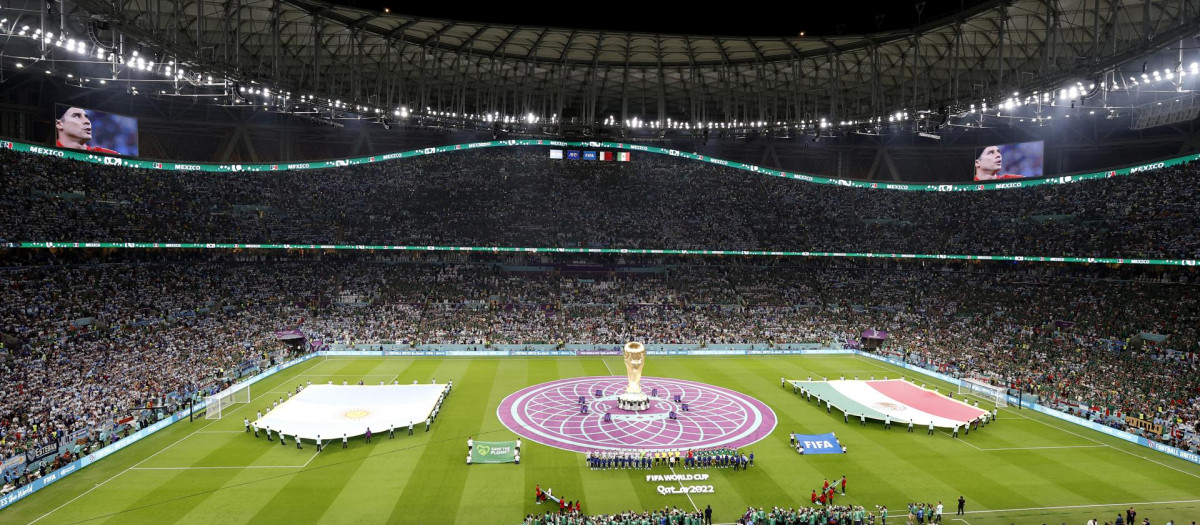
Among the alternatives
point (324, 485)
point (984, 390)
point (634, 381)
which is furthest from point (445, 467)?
point (984, 390)

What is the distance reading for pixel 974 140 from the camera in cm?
7181

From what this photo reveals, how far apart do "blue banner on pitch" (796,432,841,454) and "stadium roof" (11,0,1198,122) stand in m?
21.3

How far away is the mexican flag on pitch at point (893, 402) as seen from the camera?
33.2 metres

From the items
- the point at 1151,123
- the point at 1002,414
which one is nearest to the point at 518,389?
the point at 1002,414

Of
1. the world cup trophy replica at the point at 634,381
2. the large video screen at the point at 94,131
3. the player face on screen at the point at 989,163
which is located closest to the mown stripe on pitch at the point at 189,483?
the world cup trophy replica at the point at 634,381

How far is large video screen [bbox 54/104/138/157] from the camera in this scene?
52875 mm

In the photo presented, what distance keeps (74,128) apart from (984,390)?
251 ft

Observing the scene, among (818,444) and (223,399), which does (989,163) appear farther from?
(223,399)

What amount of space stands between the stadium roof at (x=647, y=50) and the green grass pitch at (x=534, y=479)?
18.9 metres

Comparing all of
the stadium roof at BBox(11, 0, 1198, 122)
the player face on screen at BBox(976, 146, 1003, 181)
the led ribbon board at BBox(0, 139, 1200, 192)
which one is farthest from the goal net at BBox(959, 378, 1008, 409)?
the player face on screen at BBox(976, 146, 1003, 181)

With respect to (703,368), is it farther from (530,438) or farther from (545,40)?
(545,40)

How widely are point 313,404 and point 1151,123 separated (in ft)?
232

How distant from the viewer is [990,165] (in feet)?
222

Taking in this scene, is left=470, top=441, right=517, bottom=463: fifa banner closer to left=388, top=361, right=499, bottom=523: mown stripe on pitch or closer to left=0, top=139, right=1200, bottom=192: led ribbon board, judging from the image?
left=388, top=361, right=499, bottom=523: mown stripe on pitch
